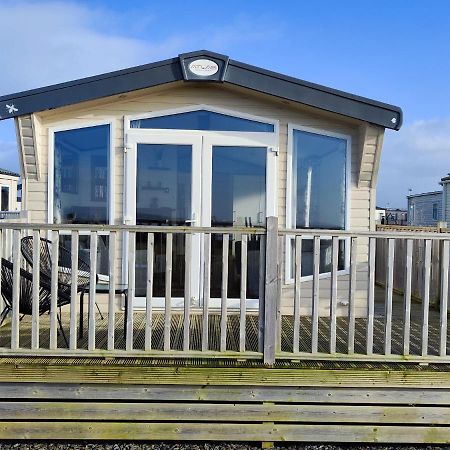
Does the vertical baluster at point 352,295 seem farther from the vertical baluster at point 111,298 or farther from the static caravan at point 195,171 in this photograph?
the static caravan at point 195,171

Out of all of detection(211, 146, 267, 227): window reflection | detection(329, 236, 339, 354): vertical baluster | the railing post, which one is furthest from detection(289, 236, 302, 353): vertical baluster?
detection(211, 146, 267, 227): window reflection

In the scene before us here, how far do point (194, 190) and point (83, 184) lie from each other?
3.92 feet

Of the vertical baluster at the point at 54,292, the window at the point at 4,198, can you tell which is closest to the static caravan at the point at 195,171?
the vertical baluster at the point at 54,292

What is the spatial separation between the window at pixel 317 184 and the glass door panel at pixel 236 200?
0.38 meters

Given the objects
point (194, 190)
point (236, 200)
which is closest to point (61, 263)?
point (194, 190)

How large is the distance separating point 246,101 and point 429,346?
296cm

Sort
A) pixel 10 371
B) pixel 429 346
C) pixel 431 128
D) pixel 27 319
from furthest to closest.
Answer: pixel 431 128 → pixel 27 319 → pixel 429 346 → pixel 10 371

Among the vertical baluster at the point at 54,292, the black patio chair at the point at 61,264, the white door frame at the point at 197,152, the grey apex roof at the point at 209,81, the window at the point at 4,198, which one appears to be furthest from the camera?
the window at the point at 4,198

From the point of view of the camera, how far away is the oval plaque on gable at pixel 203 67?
4.56 m

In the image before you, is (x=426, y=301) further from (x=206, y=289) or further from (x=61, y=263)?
(x=61, y=263)

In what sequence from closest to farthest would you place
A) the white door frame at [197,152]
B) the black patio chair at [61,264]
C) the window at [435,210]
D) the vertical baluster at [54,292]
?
the vertical baluster at [54,292], the black patio chair at [61,264], the white door frame at [197,152], the window at [435,210]

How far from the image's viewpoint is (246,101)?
4965 millimetres

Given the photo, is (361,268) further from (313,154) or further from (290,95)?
(290,95)

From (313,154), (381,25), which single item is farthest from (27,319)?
(381,25)
